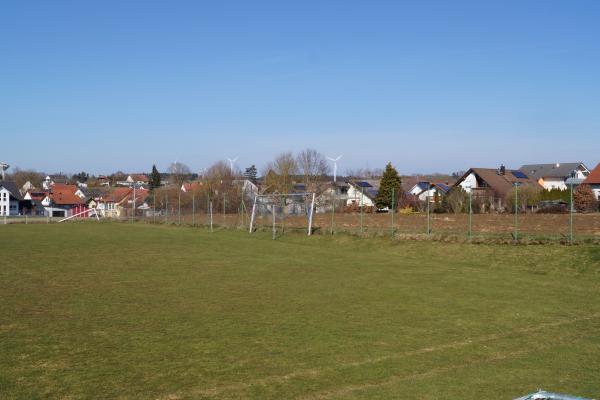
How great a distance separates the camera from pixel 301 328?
36.9 feet

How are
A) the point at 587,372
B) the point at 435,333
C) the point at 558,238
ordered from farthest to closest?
1. the point at 558,238
2. the point at 435,333
3. the point at 587,372

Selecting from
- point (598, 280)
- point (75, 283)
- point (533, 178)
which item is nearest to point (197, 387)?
point (75, 283)

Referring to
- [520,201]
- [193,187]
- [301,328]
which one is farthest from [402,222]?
[193,187]

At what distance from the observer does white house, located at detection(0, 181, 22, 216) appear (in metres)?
102

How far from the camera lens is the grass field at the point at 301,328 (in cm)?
784

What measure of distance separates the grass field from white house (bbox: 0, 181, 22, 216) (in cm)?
8928

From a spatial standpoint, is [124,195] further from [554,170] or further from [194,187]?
[554,170]

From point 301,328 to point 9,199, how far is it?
105m

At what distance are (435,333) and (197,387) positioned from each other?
5.09 metres

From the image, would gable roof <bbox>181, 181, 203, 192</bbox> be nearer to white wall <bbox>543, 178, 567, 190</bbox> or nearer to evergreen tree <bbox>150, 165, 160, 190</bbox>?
evergreen tree <bbox>150, 165, 160, 190</bbox>

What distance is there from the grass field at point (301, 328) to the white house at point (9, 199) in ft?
293

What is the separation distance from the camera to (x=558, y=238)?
25016 millimetres

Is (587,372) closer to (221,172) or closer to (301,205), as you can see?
(301,205)

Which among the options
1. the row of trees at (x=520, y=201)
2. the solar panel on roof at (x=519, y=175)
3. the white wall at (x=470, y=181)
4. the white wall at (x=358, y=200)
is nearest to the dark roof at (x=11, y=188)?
the white wall at (x=358, y=200)
